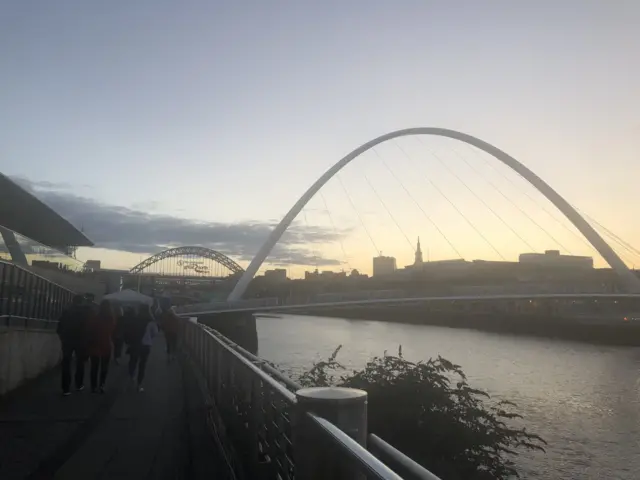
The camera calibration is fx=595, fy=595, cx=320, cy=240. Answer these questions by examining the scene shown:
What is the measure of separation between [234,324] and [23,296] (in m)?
35.7

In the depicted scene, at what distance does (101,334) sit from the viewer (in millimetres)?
7906

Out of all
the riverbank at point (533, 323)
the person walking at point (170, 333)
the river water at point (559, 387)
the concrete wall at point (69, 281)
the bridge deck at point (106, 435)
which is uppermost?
the concrete wall at point (69, 281)

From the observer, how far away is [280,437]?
360cm

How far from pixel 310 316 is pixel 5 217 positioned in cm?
8326

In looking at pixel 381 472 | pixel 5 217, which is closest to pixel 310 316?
pixel 5 217

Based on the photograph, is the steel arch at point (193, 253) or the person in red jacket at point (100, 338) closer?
the person in red jacket at point (100, 338)

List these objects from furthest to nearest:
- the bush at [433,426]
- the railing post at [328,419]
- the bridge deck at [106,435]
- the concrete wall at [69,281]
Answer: the concrete wall at [69,281]
the bush at [433,426]
the bridge deck at [106,435]
the railing post at [328,419]

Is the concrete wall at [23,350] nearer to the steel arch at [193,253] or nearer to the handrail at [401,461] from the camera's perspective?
the handrail at [401,461]

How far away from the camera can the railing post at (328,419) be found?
8.48 ft

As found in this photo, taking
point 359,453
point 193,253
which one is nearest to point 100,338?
point 359,453

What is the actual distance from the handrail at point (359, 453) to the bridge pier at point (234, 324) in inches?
1581

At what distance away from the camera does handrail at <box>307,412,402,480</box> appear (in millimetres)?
1751

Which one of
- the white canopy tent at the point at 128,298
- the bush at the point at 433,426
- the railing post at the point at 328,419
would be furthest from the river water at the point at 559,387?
the railing post at the point at 328,419

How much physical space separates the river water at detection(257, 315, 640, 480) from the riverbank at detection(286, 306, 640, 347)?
667cm
